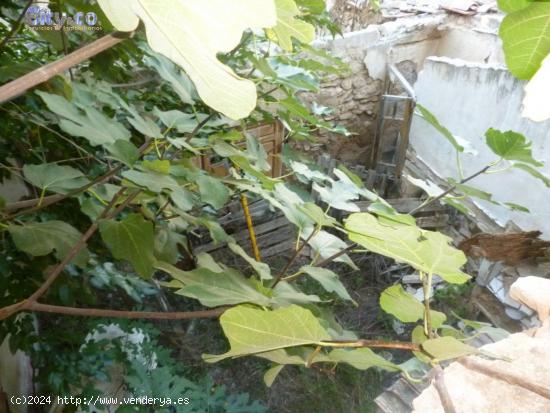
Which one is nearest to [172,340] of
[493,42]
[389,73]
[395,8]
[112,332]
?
[112,332]

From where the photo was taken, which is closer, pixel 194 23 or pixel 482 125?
pixel 194 23

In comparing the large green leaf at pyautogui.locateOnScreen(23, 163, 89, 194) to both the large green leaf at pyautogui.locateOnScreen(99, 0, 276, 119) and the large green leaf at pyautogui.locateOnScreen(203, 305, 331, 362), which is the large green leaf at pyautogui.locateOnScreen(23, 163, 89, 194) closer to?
the large green leaf at pyautogui.locateOnScreen(203, 305, 331, 362)

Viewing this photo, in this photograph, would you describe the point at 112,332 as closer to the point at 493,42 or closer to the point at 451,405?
the point at 451,405

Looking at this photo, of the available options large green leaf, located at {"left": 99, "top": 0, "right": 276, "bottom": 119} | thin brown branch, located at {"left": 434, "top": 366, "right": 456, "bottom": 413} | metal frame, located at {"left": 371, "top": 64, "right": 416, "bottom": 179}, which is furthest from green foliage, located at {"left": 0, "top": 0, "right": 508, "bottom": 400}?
metal frame, located at {"left": 371, "top": 64, "right": 416, "bottom": 179}

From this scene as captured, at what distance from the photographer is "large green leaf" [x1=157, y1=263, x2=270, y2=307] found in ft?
2.06

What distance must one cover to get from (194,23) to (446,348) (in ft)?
1.30

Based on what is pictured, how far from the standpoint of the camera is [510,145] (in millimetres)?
1032

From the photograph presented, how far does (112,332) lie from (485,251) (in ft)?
6.52

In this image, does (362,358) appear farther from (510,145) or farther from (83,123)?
(510,145)

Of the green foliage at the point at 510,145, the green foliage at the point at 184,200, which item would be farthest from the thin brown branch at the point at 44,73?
the green foliage at the point at 510,145

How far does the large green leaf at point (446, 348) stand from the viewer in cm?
43

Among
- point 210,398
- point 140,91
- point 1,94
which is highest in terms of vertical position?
point 1,94

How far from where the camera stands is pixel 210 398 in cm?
200

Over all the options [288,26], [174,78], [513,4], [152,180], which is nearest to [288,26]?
[288,26]
